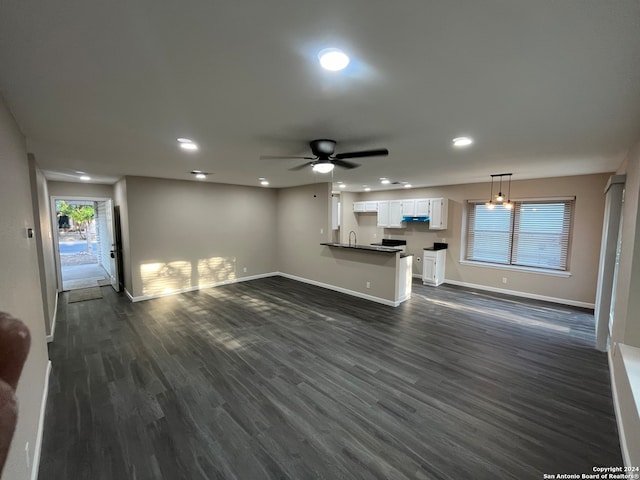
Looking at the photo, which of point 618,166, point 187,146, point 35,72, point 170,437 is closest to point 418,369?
point 170,437

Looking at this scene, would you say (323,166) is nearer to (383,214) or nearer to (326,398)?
(326,398)

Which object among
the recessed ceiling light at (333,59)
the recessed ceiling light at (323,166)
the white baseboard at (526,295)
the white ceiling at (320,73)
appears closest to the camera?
the white ceiling at (320,73)

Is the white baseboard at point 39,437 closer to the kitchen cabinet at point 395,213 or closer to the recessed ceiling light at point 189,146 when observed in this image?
the recessed ceiling light at point 189,146

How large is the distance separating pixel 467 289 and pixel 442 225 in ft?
5.45

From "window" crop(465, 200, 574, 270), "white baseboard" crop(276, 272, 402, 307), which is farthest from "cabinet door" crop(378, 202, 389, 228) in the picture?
"white baseboard" crop(276, 272, 402, 307)

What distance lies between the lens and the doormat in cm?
567

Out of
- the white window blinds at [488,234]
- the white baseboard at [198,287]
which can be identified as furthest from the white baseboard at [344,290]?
the white window blinds at [488,234]

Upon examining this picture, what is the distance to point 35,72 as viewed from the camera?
5.03 feet

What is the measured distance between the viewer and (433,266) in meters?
6.76

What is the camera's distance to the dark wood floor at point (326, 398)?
6.38ft

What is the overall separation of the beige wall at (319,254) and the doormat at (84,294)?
4.32m

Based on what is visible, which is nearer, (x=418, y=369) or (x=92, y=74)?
(x=92, y=74)

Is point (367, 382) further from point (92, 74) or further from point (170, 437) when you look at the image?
point (92, 74)

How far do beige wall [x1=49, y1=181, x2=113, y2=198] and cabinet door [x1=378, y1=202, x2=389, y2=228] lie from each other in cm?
714
